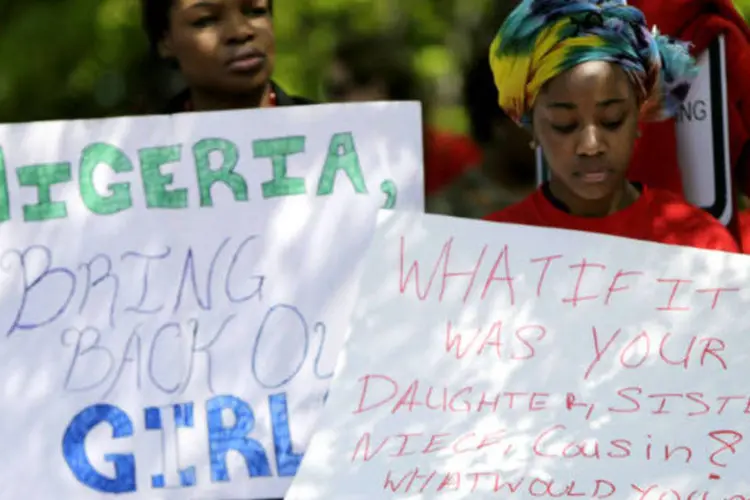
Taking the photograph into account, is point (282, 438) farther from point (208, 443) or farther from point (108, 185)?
point (108, 185)

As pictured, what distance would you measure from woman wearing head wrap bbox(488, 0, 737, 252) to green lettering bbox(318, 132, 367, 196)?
0.30 m

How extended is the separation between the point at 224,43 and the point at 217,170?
282mm

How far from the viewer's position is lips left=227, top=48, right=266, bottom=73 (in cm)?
414

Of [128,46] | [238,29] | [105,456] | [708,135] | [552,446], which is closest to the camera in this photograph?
[552,446]

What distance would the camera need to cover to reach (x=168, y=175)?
13.2ft

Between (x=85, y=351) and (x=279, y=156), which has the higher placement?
(x=279, y=156)

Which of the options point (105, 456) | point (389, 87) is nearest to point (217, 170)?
point (105, 456)

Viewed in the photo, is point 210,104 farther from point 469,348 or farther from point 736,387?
point 736,387

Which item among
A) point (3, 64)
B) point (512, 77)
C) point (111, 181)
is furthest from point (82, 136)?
point (3, 64)

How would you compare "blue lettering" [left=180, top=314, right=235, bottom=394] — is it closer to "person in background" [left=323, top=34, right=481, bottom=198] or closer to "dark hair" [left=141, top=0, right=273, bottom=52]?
"dark hair" [left=141, top=0, right=273, bottom=52]

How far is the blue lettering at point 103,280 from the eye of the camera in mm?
4000

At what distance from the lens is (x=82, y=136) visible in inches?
157

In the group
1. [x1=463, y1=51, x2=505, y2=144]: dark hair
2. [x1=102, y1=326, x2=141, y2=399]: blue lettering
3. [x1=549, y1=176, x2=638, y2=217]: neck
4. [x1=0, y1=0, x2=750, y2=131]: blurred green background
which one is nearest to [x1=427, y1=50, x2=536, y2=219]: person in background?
[x1=0, y1=0, x2=750, y2=131]: blurred green background

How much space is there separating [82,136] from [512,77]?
800mm
